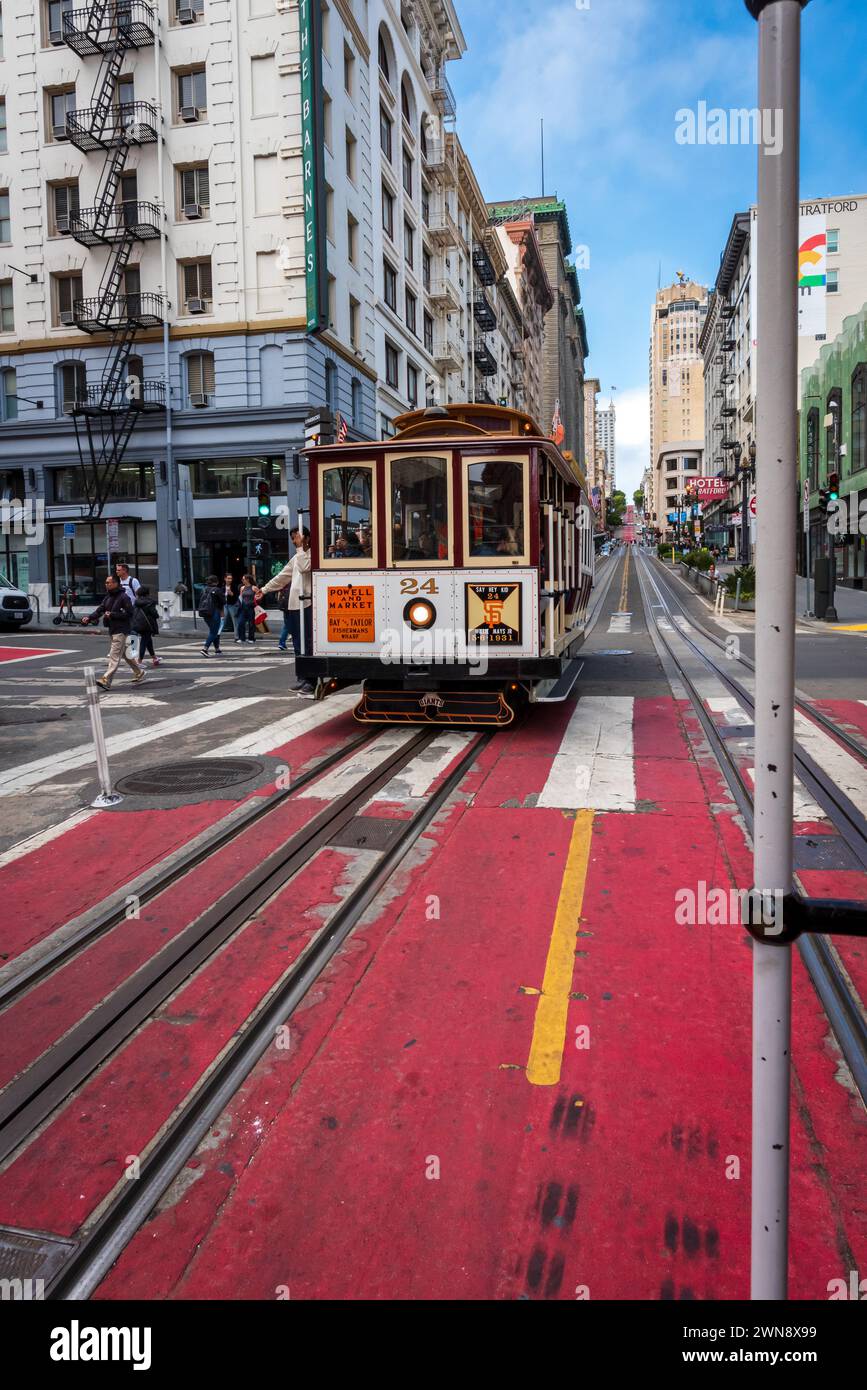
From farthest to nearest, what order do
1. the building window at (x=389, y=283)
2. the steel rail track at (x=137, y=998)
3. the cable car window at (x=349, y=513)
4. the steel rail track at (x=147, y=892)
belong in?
the building window at (x=389, y=283) → the cable car window at (x=349, y=513) → the steel rail track at (x=147, y=892) → the steel rail track at (x=137, y=998)

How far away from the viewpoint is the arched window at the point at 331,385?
107 feet

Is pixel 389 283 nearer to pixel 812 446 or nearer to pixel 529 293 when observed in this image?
pixel 812 446

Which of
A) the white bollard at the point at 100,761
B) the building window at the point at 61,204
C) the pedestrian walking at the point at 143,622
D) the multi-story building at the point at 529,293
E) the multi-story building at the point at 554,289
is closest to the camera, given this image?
the white bollard at the point at 100,761

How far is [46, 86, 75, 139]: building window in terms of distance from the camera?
1281 inches

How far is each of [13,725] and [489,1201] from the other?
996 centimetres

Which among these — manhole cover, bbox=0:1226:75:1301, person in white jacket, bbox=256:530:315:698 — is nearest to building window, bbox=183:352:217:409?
person in white jacket, bbox=256:530:315:698

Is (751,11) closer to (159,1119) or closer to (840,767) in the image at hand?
(159,1119)

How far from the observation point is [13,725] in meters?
11.3

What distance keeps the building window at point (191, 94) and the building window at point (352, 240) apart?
593 centimetres

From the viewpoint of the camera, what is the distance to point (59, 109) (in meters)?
32.8

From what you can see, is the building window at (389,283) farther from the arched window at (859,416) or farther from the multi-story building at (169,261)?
the arched window at (859,416)

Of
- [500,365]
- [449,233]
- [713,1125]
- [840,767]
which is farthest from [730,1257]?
[500,365]

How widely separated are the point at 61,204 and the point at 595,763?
112 ft

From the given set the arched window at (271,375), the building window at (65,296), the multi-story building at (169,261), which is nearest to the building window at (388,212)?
the multi-story building at (169,261)
